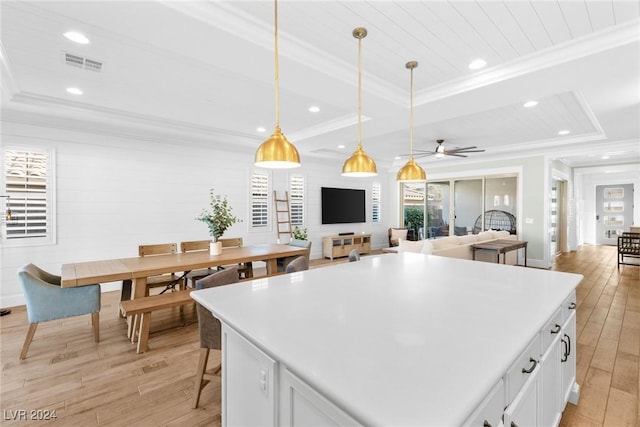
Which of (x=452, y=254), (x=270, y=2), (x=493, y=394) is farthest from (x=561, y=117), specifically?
(x=493, y=394)

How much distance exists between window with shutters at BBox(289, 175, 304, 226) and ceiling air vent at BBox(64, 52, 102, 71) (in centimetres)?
440

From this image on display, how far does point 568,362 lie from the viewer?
6.35 ft

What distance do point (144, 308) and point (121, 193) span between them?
291 centimetres

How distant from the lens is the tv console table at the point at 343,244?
7.45 m

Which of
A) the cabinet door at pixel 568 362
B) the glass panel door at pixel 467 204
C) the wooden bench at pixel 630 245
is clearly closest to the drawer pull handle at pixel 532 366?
the cabinet door at pixel 568 362

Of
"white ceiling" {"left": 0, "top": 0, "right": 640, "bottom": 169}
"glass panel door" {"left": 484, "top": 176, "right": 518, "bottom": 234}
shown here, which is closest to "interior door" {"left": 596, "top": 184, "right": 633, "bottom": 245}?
"glass panel door" {"left": 484, "top": 176, "right": 518, "bottom": 234}

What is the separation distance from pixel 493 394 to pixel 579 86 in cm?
340

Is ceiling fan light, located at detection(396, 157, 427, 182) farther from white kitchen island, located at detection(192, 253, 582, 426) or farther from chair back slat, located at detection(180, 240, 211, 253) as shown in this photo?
chair back slat, located at detection(180, 240, 211, 253)

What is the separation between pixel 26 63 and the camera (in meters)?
2.84

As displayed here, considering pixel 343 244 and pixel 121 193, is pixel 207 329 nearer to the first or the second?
pixel 121 193

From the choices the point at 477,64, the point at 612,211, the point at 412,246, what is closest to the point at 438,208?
the point at 412,246

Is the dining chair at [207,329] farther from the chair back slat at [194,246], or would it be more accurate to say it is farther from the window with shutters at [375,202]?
the window with shutters at [375,202]

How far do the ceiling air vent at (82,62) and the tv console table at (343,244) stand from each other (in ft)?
18.2

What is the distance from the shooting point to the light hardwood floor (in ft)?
6.53
